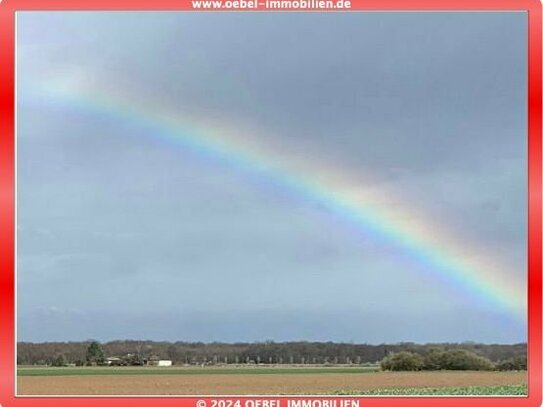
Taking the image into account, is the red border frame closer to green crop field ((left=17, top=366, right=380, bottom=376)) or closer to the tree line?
green crop field ((left=17, top=366, right=380, bottom=376))

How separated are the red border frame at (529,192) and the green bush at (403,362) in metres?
9.26

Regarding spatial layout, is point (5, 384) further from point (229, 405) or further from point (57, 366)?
point (57, 366)

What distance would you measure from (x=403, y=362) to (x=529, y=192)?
41.5 feet

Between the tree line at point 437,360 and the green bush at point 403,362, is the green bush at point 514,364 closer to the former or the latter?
the tree line at point 437,360

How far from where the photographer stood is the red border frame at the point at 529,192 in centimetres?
1548

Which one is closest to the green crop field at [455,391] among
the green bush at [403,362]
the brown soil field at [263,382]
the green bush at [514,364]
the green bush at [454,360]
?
the brown soil field at [263,382]

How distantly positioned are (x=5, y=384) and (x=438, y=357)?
13668 mm

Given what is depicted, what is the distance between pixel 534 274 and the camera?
15.5m

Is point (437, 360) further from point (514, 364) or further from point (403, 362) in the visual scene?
point (514, 364)

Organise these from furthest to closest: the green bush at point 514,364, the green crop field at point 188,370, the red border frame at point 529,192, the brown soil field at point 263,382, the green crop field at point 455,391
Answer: the green crop field at point 188,370
the brown soil field at point 263,382
the green crop field at point 455,391
the green bush at point 514,364
the red border frame at point 529,192

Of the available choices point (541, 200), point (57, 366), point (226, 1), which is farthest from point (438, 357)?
point (226, 1)

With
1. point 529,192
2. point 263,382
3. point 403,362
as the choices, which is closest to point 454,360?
point 403,362

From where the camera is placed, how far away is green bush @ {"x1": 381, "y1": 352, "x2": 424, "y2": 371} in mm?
25688

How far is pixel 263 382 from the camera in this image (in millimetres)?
21891
